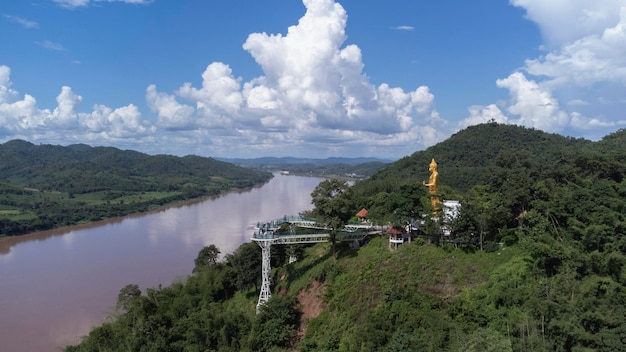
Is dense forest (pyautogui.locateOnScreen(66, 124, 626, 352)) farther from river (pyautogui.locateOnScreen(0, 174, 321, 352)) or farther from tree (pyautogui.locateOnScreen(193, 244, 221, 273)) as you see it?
river (pyautogui.locateOnScreen(0, 174, 321, 352))

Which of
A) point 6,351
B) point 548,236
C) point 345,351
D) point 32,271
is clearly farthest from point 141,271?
point 548,236

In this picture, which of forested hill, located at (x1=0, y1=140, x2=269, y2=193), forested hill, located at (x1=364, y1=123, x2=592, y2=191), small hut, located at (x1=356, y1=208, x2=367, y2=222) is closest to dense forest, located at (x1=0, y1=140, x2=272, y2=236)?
forested hill, located at (x1=0, y1=140, x2=269, y2=193)

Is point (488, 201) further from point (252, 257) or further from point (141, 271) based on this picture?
point (141, 271)

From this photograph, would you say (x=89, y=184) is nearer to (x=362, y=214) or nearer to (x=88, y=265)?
(x=88, y=265)

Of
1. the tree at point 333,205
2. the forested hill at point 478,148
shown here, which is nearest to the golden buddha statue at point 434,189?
the tree at point 333,205

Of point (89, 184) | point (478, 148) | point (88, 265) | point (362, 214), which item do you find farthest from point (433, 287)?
point (89, 184)

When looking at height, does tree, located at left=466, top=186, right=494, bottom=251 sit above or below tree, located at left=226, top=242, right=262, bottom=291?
above
